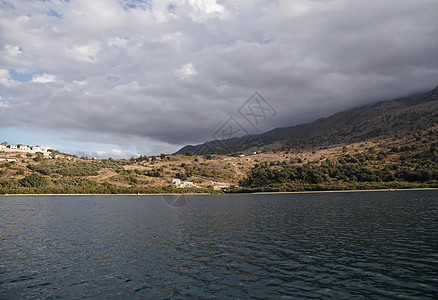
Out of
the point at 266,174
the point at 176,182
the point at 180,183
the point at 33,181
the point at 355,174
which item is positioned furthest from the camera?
the point at 180,183

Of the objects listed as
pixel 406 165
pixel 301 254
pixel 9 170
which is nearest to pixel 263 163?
pixel 406 165

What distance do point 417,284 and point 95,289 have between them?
67.6ft

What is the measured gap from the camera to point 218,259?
2523cm

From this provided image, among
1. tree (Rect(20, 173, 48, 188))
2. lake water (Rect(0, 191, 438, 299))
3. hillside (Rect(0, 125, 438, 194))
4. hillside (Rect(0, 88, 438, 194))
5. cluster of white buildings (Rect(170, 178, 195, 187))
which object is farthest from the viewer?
cluster of white buildings (Rect(170, 178, 195, 187))

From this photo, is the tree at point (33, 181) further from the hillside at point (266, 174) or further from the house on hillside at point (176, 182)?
the house on hillside at point (176, 182)

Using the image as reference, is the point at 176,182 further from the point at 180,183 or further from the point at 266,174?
the point at 266,174

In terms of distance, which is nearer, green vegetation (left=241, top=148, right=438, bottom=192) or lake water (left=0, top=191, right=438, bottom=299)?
lake water (left=0, top=191, right=438, bottom=299)

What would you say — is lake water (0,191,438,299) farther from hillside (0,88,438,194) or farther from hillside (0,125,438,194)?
hillside (0,88,438,194)

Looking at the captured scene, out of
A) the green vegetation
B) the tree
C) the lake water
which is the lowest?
the lake water

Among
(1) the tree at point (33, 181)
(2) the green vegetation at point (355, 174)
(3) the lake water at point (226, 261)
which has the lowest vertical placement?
(3) the lake water at point (226, 261)

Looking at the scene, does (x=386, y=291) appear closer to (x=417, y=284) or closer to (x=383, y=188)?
(x=417, y=284)

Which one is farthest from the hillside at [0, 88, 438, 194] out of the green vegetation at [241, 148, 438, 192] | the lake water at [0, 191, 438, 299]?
the lake water at [0, 191, 438, 299]

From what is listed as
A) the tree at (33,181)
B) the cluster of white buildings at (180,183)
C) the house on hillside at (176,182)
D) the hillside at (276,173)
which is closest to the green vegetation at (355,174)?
the hillside at (276,173)

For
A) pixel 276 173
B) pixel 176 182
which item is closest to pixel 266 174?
pixel 276 173
